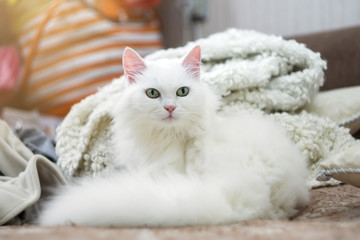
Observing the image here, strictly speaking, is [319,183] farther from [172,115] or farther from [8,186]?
[8,186]

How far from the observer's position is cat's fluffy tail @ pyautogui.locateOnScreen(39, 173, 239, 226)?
28.9 inches

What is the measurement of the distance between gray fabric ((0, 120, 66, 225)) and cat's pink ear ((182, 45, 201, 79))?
1.69ft

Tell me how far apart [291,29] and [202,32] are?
2.33ft

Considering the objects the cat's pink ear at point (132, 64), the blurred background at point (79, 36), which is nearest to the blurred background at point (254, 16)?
the blurred background at point (79, 36)

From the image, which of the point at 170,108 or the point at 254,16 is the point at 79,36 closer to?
the point at 254,16

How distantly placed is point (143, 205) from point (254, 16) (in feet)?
6.32

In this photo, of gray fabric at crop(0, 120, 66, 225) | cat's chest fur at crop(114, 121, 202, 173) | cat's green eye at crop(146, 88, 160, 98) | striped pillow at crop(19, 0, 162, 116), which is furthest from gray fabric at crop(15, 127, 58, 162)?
striped pillow at crop(19, 0, 162, 116)

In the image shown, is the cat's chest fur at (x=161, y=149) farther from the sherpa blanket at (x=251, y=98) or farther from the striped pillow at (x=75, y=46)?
the striped pillow at (x=75, y=46)

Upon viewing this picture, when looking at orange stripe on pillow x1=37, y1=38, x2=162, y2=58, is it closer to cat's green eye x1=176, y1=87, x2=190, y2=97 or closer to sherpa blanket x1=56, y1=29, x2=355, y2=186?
sherpa blanket x1=56, y1=29, x2=355, y2=186

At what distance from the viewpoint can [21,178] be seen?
1.05 meters

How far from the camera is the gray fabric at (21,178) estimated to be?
93 centimetres

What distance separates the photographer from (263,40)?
1359mm

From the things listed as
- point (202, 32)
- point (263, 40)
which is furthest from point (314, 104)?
point (202, 32)

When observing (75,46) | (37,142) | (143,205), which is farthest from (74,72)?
(143,205)
